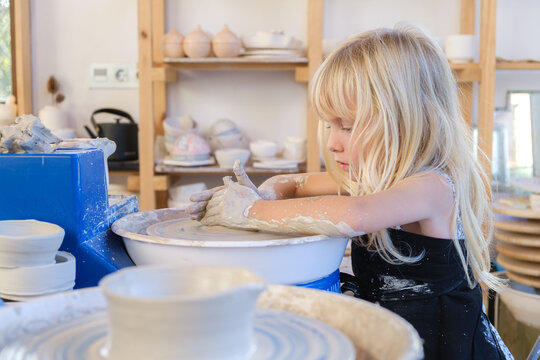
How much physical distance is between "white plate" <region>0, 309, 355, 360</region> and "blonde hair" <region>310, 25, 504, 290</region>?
0.65 metres

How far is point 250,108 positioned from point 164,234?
2212mm

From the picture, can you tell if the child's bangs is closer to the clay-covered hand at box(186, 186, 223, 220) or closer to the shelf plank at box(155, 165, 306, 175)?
the clay-covered hand at box(186, 186, 223, 220)

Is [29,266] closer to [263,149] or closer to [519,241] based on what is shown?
[519,241]

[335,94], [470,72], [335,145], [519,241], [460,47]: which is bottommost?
[519,241]

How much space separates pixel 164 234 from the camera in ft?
3.73

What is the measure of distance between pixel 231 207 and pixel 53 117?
2.24 m

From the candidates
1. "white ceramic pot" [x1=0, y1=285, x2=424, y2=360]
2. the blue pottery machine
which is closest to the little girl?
the blue pottery machine

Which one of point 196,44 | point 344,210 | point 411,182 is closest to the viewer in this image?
point 344,210

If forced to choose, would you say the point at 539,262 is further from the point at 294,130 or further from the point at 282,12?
the point at 282,12

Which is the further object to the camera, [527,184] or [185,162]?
[185,162]

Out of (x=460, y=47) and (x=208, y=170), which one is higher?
(x=460, y=47)

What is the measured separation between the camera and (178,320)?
0.51 metres

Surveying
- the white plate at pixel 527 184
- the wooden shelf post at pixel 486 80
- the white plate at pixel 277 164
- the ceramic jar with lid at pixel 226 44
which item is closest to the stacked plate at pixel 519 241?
the white plate at pixel 527 184

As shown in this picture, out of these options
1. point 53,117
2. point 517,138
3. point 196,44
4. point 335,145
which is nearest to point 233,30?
point 196,44
